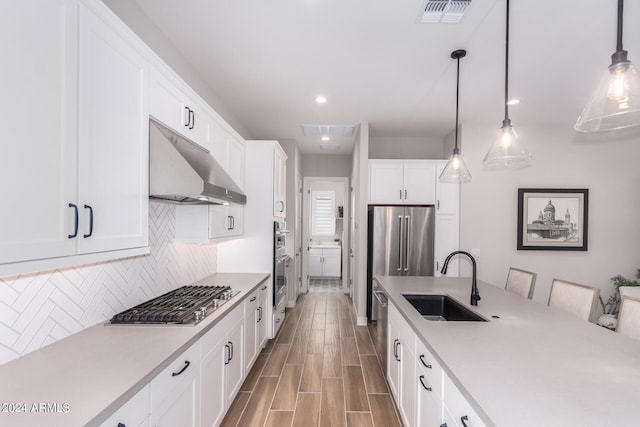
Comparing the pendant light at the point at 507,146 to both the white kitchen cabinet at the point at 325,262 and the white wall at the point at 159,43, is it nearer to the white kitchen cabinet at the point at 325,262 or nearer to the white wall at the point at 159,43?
the white wall at the point at 159,43

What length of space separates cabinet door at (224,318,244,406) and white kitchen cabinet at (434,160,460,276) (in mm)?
2895

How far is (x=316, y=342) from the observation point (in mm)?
3488

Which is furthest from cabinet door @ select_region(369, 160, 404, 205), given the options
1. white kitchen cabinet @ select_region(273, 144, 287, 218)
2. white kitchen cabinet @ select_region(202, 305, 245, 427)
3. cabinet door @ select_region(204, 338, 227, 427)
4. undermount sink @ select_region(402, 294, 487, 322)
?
cabinet door @ select_region(204, 338, 227, 427)

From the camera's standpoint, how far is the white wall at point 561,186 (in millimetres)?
3941

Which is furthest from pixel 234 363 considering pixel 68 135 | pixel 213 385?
pixel 68 135

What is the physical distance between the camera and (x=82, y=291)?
1523 mm

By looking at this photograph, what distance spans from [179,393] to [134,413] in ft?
1.16

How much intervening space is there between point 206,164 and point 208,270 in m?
1.46

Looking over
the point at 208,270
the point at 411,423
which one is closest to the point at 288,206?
the point at 208,270

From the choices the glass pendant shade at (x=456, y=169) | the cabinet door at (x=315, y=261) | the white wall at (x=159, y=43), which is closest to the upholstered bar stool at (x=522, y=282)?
the glass pendant shade at (x=456, y=169)

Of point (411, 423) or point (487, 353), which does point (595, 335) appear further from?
point (411, 423)

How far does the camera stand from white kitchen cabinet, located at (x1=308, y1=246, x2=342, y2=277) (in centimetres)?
720

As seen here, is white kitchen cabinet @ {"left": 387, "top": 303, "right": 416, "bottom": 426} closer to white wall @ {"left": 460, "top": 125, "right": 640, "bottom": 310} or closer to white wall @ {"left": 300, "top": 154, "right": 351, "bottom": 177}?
white wall @ {"left": 460, "top": 125, "right": 640, "bottom": 310}

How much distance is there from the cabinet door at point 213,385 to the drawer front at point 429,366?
1205 millimetres
